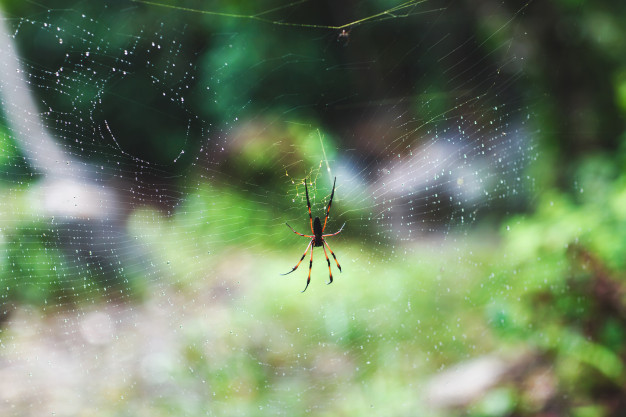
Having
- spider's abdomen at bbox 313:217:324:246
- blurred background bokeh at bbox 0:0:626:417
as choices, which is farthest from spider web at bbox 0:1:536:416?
spider's abdomen at bbox 313:217:324:246

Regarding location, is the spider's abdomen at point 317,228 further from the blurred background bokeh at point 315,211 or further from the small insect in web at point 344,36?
the small insect in web at point 344,36

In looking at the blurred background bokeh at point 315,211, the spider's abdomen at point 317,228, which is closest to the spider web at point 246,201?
the blurred background bokeh at point 315,211

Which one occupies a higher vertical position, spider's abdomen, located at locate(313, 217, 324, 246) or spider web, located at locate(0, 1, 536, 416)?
spider web, located at locate(0, 1, 536, 416)

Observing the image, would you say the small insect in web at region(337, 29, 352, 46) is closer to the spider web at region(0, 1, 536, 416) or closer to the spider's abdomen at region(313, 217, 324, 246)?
the spider web at region(0, 1, 536, 416)

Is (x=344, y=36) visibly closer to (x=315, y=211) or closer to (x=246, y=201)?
(x=246, y=201)

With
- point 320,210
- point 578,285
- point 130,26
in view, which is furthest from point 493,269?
point 130,26

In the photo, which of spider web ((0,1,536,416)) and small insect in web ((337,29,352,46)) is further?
spider web ((0,1,536,416))

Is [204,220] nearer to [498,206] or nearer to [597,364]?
[498,206]
